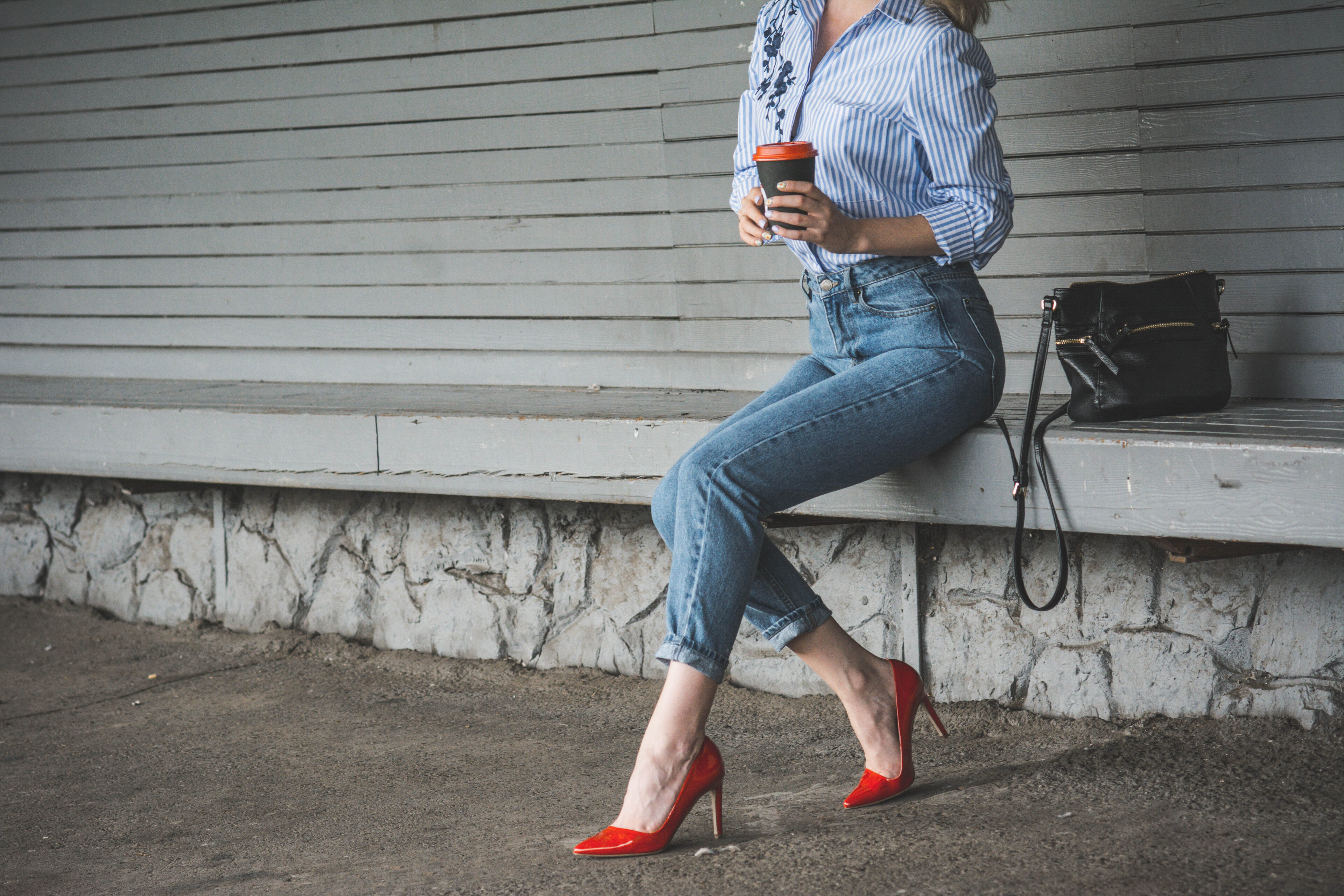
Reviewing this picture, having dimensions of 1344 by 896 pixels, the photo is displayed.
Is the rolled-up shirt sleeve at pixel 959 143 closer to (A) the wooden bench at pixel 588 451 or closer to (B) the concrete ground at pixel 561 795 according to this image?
(A) the wooden bench at pixel 588 451

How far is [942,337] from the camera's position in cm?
242

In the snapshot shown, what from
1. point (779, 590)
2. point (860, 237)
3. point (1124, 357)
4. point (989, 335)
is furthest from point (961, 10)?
point (779, 590)

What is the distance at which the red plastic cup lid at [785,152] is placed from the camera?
222 centimetres

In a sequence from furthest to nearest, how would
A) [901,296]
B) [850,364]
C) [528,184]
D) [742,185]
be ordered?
[528,184] < [742,185] < [850,364] < [901,296]

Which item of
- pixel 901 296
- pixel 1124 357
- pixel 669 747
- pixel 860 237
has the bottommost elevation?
pixel 669 747

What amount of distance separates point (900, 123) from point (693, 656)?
1052 millimetres

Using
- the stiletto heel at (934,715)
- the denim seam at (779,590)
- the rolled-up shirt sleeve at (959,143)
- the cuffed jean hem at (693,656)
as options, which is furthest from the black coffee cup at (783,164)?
the stiletto heel at (934,715)

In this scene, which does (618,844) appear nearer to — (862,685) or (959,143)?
(862,685)

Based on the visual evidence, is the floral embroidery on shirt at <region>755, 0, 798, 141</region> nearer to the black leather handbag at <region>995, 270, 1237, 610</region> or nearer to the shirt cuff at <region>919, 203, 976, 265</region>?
the shirt cuff at <region>919, 203, 976, 265</region>

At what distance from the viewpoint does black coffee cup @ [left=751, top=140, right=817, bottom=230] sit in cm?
222

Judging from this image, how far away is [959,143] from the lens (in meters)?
2.35

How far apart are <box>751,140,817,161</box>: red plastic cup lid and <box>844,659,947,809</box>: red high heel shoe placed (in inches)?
38.3

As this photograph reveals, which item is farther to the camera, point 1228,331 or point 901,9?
point 1228,331

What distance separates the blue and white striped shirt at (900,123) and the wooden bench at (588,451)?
490mm
